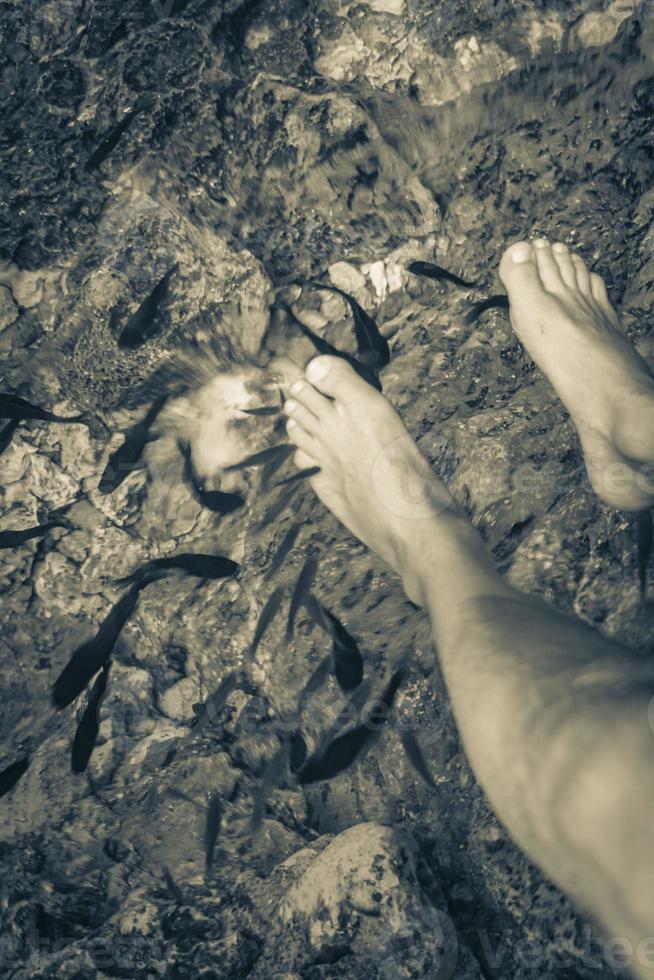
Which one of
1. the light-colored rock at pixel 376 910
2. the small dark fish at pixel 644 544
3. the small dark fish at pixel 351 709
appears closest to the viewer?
the light-colored rock at pixel 376 910

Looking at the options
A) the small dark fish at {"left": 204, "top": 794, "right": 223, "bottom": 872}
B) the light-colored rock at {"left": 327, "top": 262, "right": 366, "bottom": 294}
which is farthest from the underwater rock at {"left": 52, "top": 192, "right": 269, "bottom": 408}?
the small dark fish at {"left": 204, "top": 794, "right": 223, "bottom": 872}

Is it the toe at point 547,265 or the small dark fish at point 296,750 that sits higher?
the toe at point 547,265

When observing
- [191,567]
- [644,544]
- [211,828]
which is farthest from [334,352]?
[211,828]

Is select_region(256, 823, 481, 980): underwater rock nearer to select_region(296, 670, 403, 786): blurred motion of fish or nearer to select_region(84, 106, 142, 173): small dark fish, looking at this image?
select_region(296, 670, 403, 786): blurred motion of fish

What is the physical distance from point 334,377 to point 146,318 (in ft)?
2.06

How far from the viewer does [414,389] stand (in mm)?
2133

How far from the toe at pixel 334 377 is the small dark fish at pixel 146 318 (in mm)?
518

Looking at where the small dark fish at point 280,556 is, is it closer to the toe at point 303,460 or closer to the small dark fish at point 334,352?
the toe at point 303,460

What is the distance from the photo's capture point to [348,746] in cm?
188

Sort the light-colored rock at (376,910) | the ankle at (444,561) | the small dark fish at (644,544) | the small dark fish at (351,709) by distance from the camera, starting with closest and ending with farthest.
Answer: the light-colored rock at (376,910) → the ankle at (444,561) → the small dark fish at (644,544) → the small dark fish at (351,709)

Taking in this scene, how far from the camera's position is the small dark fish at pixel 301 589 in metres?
2.01

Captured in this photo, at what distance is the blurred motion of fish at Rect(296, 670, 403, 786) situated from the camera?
1.88 metres

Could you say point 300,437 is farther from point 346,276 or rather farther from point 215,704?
point 215,704

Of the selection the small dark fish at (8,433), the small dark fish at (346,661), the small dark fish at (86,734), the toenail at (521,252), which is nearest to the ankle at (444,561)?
the small dark fish at (346,661)
